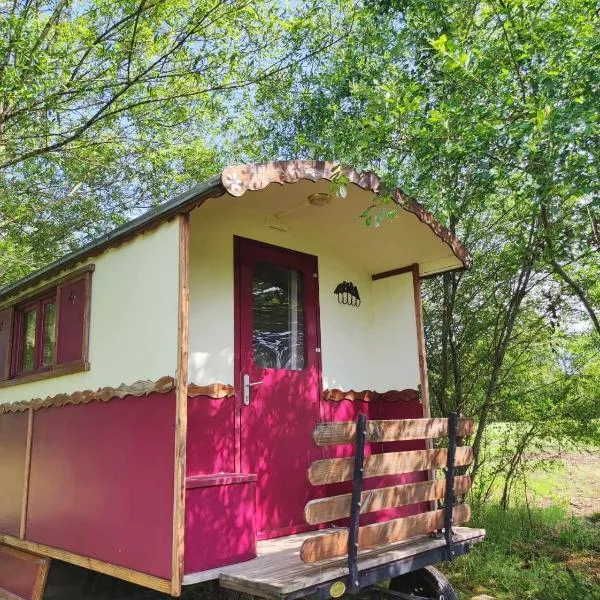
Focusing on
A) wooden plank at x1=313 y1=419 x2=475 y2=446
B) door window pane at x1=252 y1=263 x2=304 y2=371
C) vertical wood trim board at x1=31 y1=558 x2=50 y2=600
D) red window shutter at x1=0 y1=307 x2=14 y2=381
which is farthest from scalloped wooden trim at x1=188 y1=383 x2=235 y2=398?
red window shutter at x1=0 y1=307 x2=14 y2=381

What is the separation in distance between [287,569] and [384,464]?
29.4 inches

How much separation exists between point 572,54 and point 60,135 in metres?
5.53

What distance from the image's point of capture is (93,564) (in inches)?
136

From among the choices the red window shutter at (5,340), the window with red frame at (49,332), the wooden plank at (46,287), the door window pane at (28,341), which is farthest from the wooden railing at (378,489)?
the red window shutter at (5,340)

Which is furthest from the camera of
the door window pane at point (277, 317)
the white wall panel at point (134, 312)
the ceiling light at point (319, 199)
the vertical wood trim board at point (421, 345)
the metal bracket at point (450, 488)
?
the vertical wood trim board at point (421, 345)

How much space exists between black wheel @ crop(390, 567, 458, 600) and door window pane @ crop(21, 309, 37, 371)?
3.64 metres

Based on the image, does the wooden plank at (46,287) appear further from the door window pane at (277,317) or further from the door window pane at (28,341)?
the door window pane at (277,317)

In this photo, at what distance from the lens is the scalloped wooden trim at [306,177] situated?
3029 mm

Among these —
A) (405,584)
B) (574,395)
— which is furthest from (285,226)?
(574,395)


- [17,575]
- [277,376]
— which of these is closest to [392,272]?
[277,376]

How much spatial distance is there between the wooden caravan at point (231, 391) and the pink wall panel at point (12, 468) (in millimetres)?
28

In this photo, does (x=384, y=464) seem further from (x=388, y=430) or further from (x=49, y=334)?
(x=49, y=334)

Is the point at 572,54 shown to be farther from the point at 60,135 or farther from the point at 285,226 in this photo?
the point at 60,135

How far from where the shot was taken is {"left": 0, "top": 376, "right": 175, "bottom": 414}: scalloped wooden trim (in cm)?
313
